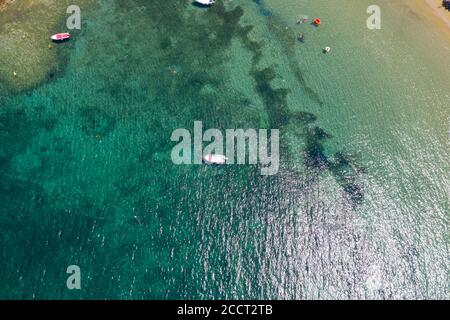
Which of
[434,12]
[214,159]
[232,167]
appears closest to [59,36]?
[214,159]

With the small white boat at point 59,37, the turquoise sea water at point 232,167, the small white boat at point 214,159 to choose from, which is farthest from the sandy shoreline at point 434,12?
the small white boat at point 59,37

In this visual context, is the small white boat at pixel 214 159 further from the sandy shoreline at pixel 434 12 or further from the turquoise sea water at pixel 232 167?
the sandy shoreline at pixel 434 12

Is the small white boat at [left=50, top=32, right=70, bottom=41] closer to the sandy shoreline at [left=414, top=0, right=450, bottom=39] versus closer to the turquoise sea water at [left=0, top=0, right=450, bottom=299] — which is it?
the turquoise sea water at [left=0, top=0, right=450, bottom=299]

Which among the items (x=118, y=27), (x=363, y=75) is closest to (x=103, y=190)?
(x=118, y=27)

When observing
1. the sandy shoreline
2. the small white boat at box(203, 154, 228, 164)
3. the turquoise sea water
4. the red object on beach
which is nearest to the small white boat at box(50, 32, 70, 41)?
the red object on beach

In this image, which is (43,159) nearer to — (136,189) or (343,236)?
(136,189)
